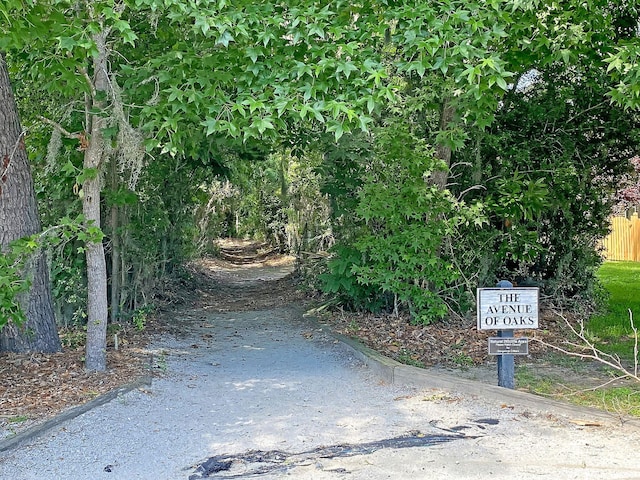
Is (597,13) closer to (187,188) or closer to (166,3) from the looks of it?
(166,3)

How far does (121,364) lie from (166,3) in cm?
440

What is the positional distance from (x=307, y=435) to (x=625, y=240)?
24.4 metres

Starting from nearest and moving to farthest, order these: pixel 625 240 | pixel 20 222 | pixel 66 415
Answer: pixel 66 415 < pixel 20 222 < pixel 625 240

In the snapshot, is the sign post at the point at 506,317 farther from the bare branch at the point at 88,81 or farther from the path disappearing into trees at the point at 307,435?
the bare branch at the point at 88,81

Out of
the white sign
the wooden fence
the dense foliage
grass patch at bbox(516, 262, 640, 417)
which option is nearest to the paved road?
grass patch at bbox(516, 262, 640, 417)

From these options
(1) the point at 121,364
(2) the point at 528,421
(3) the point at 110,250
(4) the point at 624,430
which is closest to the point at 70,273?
(3) the point at 110,250

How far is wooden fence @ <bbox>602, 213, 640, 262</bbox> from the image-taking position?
85.1 feet

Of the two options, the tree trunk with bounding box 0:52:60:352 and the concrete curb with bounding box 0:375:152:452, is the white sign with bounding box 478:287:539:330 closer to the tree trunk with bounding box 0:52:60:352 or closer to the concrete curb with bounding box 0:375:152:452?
the concrete curb with bounding box 0:375:152:452

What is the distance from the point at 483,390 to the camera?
6.43 meters

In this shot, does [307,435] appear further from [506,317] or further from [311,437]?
[506,317]

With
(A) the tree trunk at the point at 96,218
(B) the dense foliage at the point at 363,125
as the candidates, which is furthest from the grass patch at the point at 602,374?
(A) the tree trunk at the point at 96,218

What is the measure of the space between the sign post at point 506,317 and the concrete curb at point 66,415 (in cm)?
365

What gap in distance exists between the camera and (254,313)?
13.7 m

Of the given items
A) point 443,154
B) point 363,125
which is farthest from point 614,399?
point 443,154
